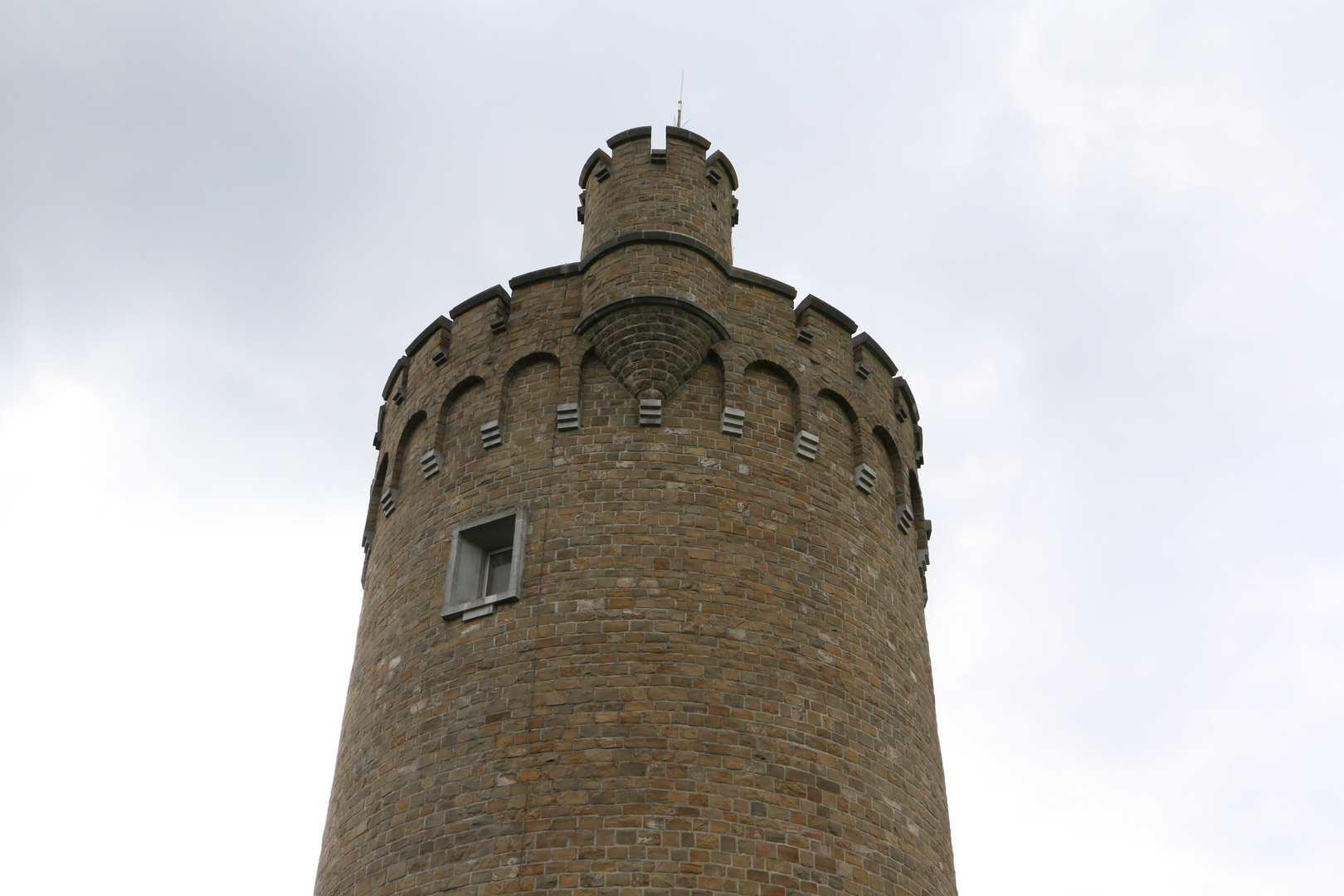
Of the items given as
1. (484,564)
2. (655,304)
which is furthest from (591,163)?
(484,564)

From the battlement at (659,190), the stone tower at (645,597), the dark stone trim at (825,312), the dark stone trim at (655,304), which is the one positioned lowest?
the stone tower at (645,597)

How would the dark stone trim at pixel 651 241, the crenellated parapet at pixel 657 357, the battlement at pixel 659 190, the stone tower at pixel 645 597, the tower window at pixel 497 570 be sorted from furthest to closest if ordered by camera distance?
the battlement at pixel 659 190, the dark stone trim at pixel 651 241, the crenellated parapet at pixel 657 357, the tower window at pixel 497 570, the stone tower at pixel 645 597

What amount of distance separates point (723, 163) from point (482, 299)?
4.24m

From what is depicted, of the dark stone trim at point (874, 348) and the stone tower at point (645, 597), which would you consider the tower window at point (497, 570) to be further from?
the dark stone trim at point (874, 348)

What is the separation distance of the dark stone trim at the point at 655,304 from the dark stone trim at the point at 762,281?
108 centimetres

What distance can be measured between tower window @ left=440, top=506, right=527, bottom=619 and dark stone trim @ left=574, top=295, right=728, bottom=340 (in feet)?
8.82

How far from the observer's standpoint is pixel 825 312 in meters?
16.0

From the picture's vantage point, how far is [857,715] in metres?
12.8

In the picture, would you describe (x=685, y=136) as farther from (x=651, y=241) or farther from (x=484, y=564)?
(x=484, y=564)

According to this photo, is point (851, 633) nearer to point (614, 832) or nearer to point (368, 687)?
point (614, 832)

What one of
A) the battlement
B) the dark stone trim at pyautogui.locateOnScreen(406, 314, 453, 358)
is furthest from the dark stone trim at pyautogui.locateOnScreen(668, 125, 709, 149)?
the dark stone trim at pyautogui.locateOnScreen(406, 314, 453, 358)

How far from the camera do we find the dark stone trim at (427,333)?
16.3 m

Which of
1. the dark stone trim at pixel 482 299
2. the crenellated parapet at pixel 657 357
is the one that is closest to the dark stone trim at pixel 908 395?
the crenellated parapet at pixel 657 357

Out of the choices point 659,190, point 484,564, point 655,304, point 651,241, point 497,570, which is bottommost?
point 497,570
